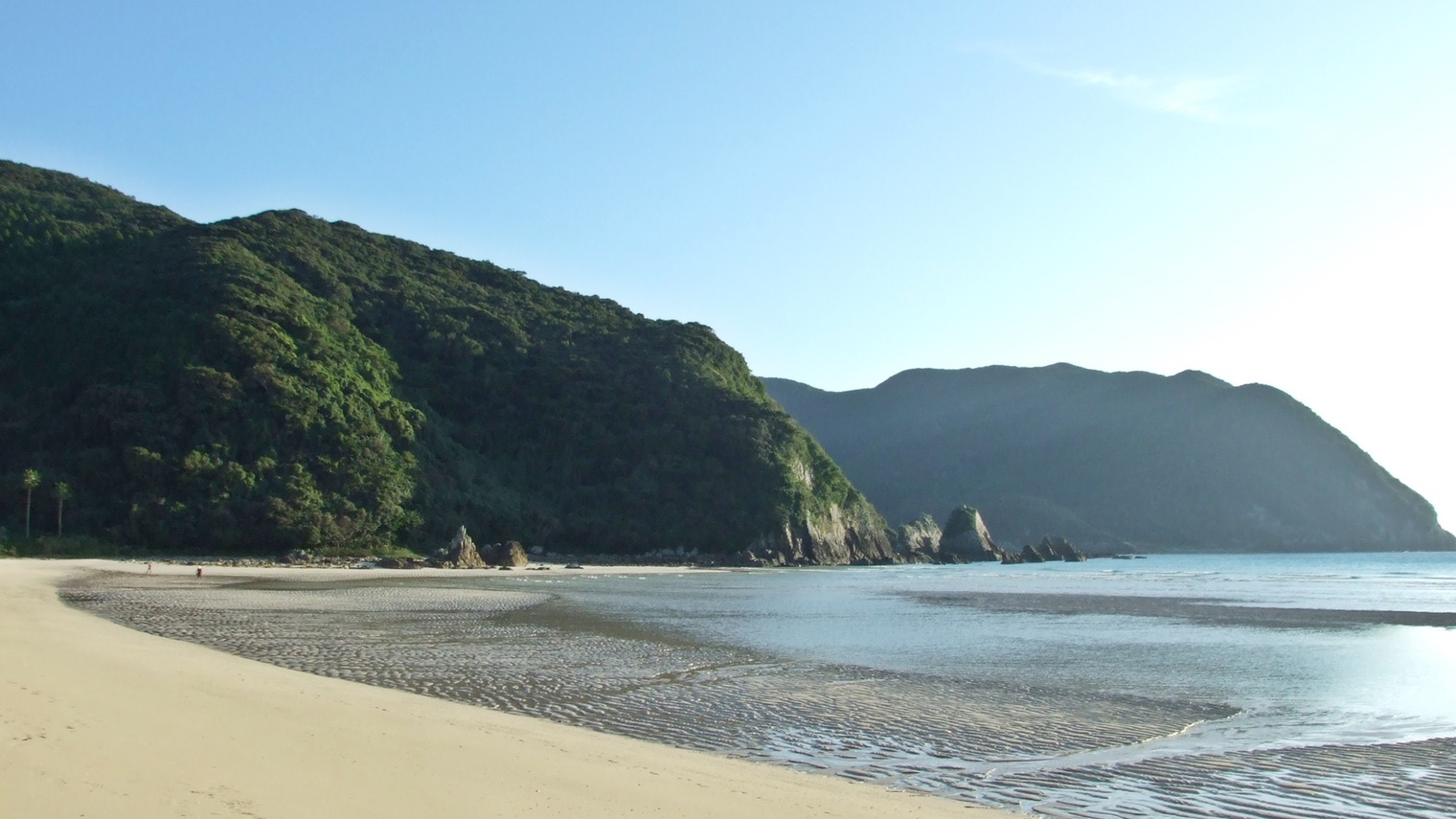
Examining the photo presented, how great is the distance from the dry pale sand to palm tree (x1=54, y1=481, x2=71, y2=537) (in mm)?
52513

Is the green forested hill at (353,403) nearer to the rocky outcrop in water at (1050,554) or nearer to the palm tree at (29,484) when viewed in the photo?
the palm tree at (29,484)

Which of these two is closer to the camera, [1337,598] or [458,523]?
[1337,598]

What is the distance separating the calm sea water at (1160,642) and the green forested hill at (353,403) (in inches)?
1179

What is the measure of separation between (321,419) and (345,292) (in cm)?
3246

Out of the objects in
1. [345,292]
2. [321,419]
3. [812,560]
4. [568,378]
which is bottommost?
[812,560]

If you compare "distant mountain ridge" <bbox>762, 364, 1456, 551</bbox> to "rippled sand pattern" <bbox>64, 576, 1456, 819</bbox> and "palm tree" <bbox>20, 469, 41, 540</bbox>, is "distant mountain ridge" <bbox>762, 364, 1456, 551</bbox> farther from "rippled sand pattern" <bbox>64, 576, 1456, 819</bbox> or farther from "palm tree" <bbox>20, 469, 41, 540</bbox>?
"rippled sand pattern" <bbox>64, 576, 1456, 819</bbox>

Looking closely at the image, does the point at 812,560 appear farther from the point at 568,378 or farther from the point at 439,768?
the point at 439,768

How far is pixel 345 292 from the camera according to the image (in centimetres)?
9988

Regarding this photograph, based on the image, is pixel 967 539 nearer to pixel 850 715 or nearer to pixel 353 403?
pixel 353 403

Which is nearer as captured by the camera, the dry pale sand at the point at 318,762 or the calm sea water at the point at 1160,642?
the dry pale sand at the point at 318,762

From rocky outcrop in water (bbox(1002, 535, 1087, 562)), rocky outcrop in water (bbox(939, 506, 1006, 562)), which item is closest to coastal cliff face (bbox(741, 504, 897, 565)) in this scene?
rocky outcrop in water (bbox(939, 506, 1006, 562))

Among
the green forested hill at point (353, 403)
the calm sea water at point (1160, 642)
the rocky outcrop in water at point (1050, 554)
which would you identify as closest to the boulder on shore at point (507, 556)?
the green forested hill at point (353, 403)

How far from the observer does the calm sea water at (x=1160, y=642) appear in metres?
13.6

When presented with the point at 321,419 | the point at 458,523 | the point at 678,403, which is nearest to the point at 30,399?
the point at 321,419
